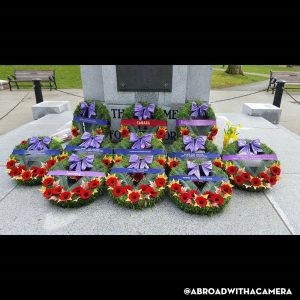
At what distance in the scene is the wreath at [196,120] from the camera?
13.0 ft

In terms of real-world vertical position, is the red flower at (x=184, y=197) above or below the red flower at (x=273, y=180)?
above

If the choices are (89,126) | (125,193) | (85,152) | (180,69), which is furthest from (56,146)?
(180,69)

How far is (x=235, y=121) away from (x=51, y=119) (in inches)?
173

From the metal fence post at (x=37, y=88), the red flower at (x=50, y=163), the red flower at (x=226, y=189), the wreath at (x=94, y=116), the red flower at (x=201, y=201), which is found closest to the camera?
the red flower at (x=201, y=201)

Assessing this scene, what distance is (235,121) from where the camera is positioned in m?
5.95

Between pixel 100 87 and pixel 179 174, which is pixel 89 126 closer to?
pixel 100 87

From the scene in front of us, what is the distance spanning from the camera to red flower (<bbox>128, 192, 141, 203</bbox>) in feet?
8.97

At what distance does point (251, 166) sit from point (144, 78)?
2.11 m

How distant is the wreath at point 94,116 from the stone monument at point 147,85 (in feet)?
0.61

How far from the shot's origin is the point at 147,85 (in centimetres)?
407

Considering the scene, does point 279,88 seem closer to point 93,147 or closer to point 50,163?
point 93,147

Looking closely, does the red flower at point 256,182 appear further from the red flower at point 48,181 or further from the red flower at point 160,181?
the red flower at point 48,181

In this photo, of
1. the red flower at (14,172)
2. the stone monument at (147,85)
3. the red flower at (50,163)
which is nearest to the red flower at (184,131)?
the stone monument at (147,85)

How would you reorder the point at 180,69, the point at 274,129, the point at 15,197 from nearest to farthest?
the point at 15,197, the point at 180,69, the point at 274,129
